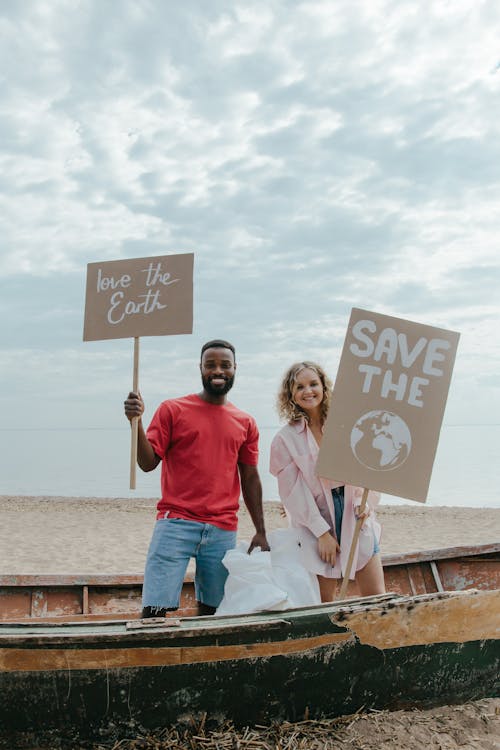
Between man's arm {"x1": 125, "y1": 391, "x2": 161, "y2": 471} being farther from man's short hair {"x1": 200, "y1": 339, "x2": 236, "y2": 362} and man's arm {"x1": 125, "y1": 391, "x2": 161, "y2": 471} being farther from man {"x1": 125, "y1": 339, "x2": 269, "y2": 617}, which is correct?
man's short hair {"x1": 200, "y1": 339, "x2": 236, "y2": 362}

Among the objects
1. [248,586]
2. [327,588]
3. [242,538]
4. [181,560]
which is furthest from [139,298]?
[242,538]

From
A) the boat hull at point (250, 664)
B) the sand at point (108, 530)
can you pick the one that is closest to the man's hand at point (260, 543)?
the boat hull at point (250, 664)

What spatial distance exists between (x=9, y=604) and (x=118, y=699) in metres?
2.24

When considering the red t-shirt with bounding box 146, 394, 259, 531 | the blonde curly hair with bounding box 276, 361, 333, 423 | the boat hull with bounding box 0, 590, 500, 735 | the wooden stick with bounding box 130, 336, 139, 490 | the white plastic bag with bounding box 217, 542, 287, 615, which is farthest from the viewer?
the blonde curly hair with bounding box 276, 361, 333, 423

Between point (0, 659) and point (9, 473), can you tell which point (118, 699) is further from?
point (9, 473)

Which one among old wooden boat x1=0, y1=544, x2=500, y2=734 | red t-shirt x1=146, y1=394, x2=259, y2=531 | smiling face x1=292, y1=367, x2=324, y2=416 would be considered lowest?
old wooden boat x1=0, y1=544, x2=500, y2=734

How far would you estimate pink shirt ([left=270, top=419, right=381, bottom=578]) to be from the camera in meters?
3.28

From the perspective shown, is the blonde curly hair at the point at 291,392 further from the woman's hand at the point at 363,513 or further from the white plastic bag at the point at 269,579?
the white plastic bag at the point at 269,579

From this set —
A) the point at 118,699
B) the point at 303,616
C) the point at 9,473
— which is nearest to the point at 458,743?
the point at 303,616

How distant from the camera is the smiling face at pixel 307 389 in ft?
11.2

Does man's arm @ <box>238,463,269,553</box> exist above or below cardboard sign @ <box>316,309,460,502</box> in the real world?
below

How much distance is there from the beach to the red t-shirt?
104cm

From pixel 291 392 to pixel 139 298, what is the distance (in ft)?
3.50

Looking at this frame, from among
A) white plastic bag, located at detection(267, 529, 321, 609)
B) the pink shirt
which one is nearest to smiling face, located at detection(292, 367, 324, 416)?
the pink shirt
